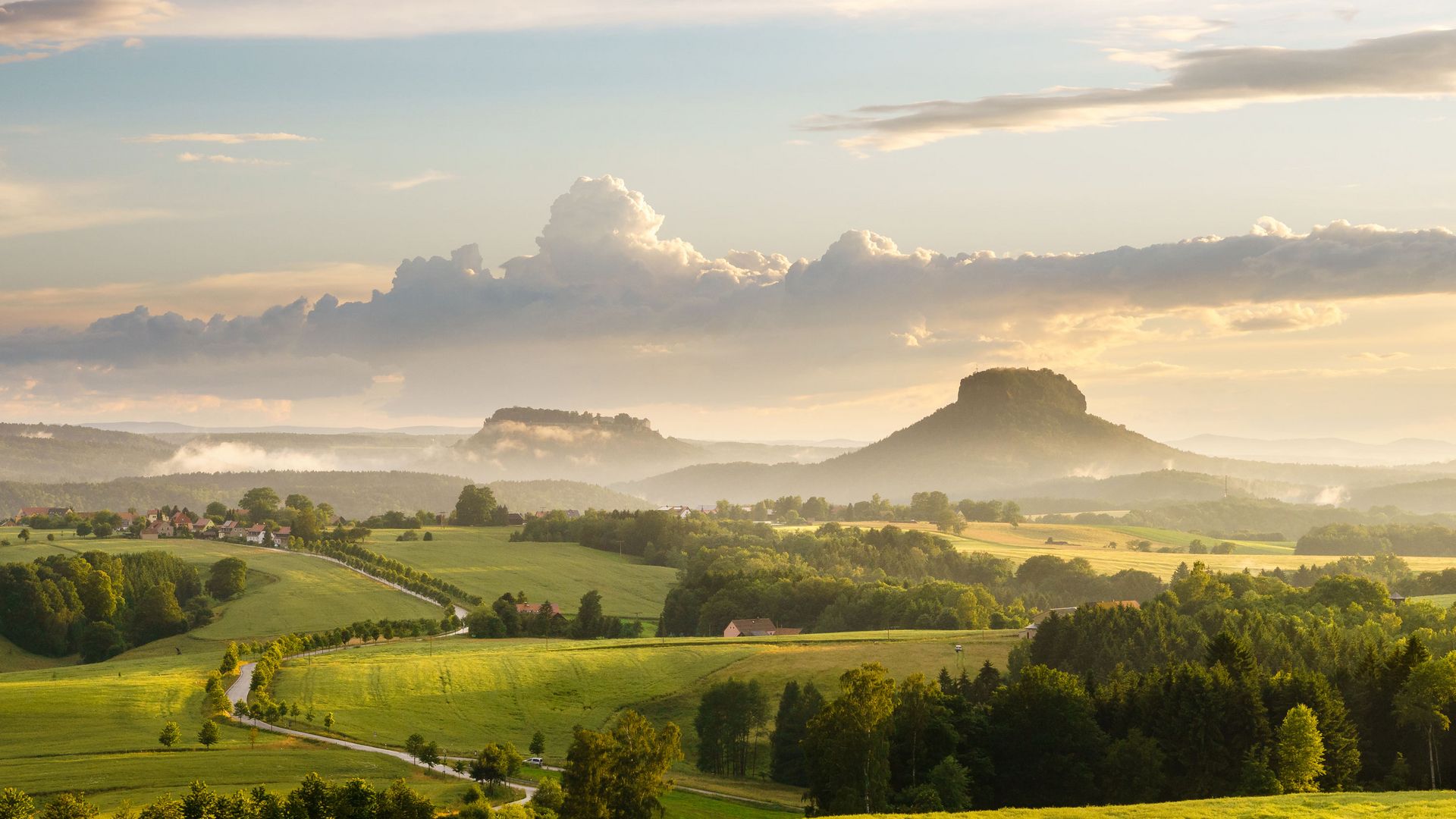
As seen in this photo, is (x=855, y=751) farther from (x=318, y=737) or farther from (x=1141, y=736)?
(x=318, y=737)

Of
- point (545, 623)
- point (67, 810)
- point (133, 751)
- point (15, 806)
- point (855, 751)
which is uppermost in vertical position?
point (855, 751)

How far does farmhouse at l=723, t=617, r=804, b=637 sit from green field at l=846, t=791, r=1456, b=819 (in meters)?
119

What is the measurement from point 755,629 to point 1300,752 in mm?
105628

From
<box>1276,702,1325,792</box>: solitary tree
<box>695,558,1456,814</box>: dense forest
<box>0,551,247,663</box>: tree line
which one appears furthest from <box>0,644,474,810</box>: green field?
<box>0,551,247,663</box>: tree line

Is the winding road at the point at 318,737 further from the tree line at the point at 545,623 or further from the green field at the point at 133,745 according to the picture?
the tree line at the point at 545,623

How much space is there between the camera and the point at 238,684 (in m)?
130

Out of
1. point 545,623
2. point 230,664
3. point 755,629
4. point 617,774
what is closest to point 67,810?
point 617,774

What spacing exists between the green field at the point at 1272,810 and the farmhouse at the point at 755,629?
11869cm

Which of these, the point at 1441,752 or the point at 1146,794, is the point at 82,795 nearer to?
the point at 1146,794

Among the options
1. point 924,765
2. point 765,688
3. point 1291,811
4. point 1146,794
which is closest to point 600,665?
point 765,688

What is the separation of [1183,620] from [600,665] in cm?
5827

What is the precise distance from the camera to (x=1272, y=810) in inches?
2005

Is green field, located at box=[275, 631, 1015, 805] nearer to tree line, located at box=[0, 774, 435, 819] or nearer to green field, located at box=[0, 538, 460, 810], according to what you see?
green field, located at box=[0, 538, 460, 810]

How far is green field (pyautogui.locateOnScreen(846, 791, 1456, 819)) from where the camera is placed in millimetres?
49281
